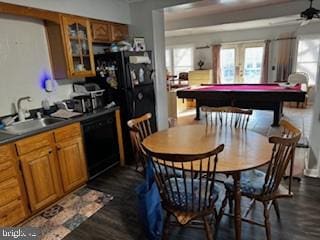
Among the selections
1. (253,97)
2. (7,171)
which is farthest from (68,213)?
(253,97)

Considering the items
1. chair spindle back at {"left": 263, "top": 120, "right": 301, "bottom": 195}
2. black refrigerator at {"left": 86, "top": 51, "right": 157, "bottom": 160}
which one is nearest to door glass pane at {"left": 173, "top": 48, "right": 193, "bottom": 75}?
black refrigerator at {"left": 86, "top": 51, "right": 157, "bottom": 160}

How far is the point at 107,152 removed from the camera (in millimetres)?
3172

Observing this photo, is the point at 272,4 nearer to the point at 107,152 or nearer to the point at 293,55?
the point at 293,55

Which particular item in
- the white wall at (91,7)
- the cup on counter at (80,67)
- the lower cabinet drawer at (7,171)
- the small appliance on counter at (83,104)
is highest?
the white wall at (91,7)

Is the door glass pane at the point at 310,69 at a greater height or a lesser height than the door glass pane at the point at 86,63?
lesser

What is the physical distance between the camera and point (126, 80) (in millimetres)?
3152

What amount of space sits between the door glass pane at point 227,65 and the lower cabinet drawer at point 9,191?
7877mm

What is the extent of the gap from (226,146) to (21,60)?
249 cm

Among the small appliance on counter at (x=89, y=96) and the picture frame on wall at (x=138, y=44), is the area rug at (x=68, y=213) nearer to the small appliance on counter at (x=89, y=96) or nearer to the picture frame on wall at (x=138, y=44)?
the small appliance on counter at (x=89, y=96)

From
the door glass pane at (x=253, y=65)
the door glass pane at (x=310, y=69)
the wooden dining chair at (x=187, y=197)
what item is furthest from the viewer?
the door glass pane at (x=253, y=65)

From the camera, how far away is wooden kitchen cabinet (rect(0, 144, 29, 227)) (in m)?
1.99

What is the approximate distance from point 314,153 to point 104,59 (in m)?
2.98

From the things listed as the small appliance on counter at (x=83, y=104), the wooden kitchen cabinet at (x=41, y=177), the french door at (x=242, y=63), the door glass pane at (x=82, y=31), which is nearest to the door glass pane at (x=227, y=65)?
the french door at (x=242, y=63)

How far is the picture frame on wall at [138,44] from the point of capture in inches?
136
